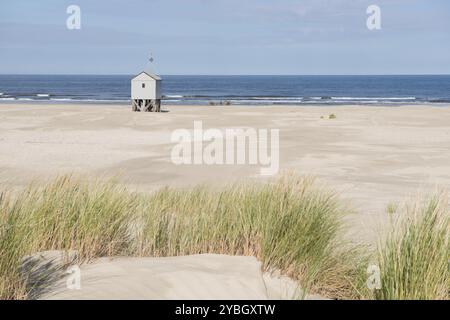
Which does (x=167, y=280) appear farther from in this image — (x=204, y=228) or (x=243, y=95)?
(x=243, y=95)

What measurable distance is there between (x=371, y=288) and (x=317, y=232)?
115cm

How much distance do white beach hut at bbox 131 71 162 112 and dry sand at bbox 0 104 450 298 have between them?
6.67 m

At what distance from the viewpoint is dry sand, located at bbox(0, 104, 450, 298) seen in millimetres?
13234

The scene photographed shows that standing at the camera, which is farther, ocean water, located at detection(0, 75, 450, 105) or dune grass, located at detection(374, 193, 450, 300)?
ocean water, located at detection(0, 75, 450, 105)

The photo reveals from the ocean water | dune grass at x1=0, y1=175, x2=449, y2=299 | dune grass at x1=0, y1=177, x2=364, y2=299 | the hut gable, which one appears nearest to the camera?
dune grass at x1=0, y1=175, x2=449, y2=299

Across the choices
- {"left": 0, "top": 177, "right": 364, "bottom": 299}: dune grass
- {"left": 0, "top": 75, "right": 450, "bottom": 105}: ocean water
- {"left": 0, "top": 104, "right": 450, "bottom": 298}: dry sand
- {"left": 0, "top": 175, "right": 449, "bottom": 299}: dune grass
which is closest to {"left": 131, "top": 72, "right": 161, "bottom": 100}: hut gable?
{"left": 0, "top": 104, "right": 450, "bottom": 298}: dry sand

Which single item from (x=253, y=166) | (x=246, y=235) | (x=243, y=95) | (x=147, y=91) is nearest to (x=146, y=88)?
(x=147, y=91)

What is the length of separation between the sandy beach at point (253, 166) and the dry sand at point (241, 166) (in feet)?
0.09

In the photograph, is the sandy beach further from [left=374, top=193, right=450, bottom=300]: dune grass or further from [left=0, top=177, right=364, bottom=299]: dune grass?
[left=374, top=193, right=450, bottom=300]: dune grass

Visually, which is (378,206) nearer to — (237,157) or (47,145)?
(237,157)

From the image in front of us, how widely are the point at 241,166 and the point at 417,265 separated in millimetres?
11976

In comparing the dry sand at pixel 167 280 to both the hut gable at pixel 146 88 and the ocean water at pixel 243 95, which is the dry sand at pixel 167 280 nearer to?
the hut gable at pixel 146 88

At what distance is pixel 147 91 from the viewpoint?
42.2m

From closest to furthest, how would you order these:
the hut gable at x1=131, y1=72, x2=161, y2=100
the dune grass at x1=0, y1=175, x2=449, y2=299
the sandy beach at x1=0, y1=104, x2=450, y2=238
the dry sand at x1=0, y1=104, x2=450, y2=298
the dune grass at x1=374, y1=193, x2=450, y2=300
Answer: the dune grass at x1=374, y1=193, x2=450, y2=300, the dune grass at x1=0, y1=175, x2=449, y2=299, the dry sand at x1=0, y1=104, x2=450, y2=298, the sandy beach at x1=0, y1=104, x2=450, y2=238, the hut gable at x1=131, y1=72, x2=161, y2=100
